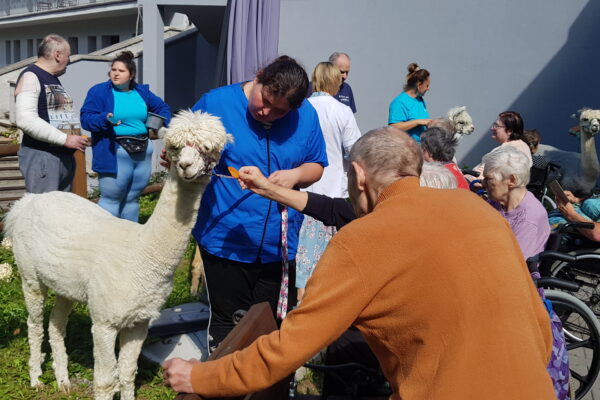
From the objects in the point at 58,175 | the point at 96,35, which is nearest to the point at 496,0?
Result: the point at 58,175

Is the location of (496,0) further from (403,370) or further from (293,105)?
(403,370)

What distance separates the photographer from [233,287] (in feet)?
10.6

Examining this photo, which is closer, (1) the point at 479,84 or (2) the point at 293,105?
(2) the point at 293,105

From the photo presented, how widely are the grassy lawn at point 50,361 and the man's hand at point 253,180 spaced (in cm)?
175

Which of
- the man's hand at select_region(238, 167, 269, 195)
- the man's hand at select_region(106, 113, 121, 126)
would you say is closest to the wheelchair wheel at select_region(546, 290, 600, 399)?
the man's hand at select_region(238, 167, 269, 195)

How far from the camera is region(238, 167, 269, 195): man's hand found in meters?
2.76

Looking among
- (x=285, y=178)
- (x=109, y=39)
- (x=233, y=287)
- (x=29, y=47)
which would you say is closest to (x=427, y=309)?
(x=285, y=178)

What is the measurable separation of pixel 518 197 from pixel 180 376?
111 inches

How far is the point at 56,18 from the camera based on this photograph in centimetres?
2308

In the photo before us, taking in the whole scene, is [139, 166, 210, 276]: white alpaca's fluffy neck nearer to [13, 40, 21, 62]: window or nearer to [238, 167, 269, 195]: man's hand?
[238, 167, 269, 195]: man's hand

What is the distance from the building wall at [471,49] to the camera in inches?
388

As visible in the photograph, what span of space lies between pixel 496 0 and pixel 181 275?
7.04 m

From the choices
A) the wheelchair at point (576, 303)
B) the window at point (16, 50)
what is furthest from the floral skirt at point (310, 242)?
the window at point (16, 50)

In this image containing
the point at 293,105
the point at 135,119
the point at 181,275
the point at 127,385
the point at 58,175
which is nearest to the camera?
the point at 293,105
